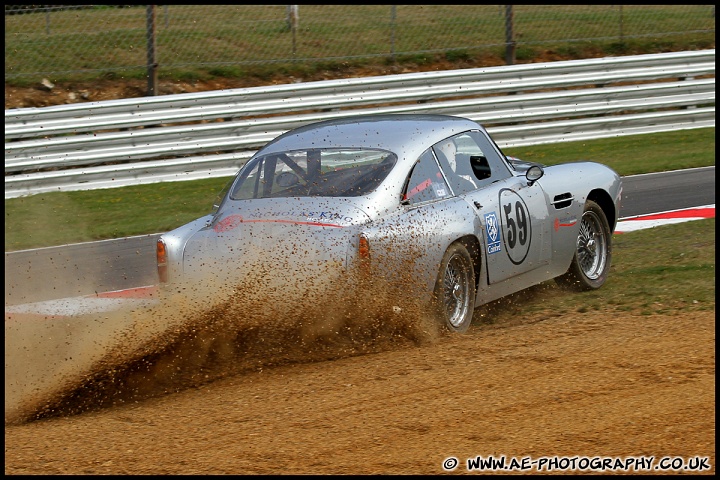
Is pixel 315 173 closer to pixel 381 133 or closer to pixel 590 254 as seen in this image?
pixel 381 133

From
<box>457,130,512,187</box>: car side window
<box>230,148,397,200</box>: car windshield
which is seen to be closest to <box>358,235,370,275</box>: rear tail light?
<box>230,148,397,200</box>: car windshield

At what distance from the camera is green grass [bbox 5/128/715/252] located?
11.7 metres

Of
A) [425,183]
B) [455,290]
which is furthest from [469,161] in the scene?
[455,290]

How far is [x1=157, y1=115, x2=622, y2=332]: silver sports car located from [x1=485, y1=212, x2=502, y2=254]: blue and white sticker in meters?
0.01

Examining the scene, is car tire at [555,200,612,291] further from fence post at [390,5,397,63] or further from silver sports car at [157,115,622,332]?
fence post at [390,5,397,63]

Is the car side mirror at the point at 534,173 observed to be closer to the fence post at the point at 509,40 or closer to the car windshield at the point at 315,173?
the car windshield at the point at 315,173

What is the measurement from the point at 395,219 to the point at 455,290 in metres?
0.69

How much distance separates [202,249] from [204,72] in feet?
38.5

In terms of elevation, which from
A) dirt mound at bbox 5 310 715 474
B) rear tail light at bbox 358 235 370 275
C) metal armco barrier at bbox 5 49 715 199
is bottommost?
dirt mound at bbox 5 310 715 474

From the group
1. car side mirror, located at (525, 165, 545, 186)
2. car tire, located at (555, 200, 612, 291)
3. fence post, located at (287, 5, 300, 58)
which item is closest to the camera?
car side mirror, located at (525, 165, 545, 186)

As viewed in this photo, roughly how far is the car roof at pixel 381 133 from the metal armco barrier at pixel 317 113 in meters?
6.76

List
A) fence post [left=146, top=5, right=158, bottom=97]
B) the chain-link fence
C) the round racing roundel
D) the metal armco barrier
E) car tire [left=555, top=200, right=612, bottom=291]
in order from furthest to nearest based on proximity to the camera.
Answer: the chain-link fence, fence post [left=146, top=5, right=158, bottom=97], the metal armco barrier, car tire [left=555, top=200, right=612, bottom=291], the round racing roundel

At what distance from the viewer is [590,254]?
831 cm

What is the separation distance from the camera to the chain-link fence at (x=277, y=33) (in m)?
15.4
